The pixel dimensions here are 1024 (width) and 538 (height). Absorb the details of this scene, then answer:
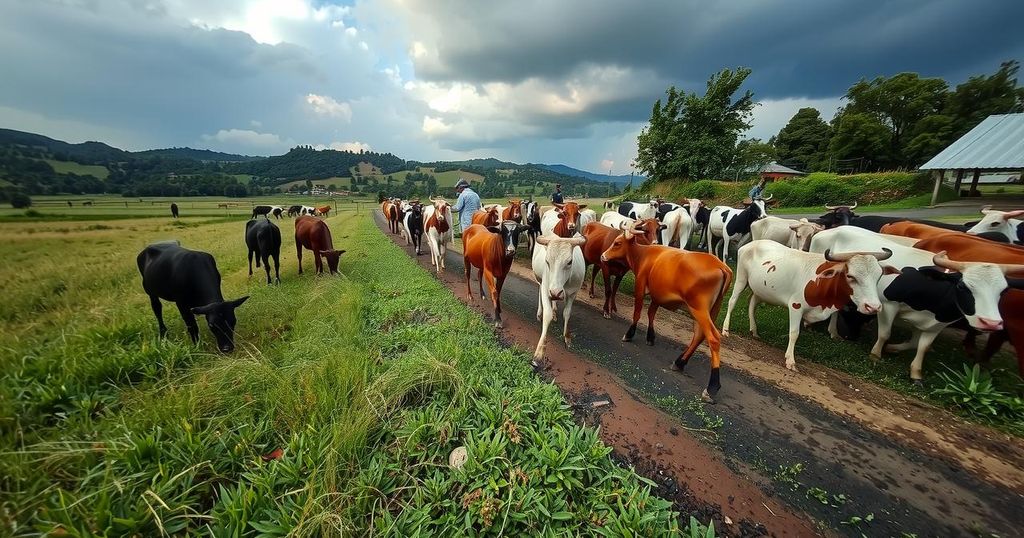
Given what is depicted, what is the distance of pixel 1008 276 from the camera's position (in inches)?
157

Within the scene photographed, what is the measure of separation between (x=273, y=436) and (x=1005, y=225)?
12.5 meters

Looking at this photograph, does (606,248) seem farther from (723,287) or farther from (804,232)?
(804,232)

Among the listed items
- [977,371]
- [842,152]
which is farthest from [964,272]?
[842,152]

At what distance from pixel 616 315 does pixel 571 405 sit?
140 inches

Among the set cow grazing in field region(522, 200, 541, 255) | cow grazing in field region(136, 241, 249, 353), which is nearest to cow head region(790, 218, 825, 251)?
cow grazing in field region(522, 200, 541, 255)

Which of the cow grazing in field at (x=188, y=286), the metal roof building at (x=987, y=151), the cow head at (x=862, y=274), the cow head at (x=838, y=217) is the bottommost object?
the cow grazing in field at (x=188, y=286)

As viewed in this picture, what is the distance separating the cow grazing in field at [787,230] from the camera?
304 inches

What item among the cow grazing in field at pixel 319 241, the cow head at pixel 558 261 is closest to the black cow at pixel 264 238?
the cow grazing in field at pixel 319 241

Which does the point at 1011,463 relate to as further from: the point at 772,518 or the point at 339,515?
the point at 339,515

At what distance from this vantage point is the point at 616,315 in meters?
6.90

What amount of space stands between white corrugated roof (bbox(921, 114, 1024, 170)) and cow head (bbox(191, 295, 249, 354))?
3021cm

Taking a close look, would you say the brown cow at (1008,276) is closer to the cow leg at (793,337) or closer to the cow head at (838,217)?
the cow leg at (793,337)

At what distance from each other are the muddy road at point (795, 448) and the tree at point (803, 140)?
5013cm

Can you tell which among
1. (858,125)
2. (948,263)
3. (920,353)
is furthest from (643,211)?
(858,125)
